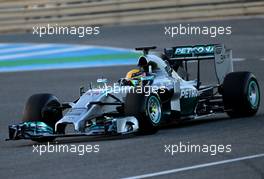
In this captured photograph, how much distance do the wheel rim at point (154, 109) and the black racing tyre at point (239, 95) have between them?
1.54 metres

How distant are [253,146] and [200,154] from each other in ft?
2.50

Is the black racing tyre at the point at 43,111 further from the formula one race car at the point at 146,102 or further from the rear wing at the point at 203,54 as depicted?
the rear wing at the point at 203,54

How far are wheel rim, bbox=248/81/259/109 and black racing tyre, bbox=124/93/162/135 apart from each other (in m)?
1.96

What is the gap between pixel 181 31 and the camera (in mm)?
25750

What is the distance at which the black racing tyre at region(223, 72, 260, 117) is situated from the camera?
41.7ft

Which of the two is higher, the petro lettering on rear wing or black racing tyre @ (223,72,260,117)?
the petro lettering on rear wing

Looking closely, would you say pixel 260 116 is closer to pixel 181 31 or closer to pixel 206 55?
pixel 206 55

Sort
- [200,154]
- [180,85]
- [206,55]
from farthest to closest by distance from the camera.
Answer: [206,55]
[180,85]
[200,154]

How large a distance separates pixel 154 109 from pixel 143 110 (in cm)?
37

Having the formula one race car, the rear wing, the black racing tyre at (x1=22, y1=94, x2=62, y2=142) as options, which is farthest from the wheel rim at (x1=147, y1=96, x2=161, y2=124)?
the rear wing

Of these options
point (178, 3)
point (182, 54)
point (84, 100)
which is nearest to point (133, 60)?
point (178, 3)

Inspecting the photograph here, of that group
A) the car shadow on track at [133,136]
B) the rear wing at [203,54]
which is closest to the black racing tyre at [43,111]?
the car shadow on track at [133,136]

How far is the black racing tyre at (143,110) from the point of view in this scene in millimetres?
11219

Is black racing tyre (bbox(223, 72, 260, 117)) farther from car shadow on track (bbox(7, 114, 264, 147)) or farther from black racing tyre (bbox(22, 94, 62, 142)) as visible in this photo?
black racing tyre (bbox(22, 94, 62, 142))
